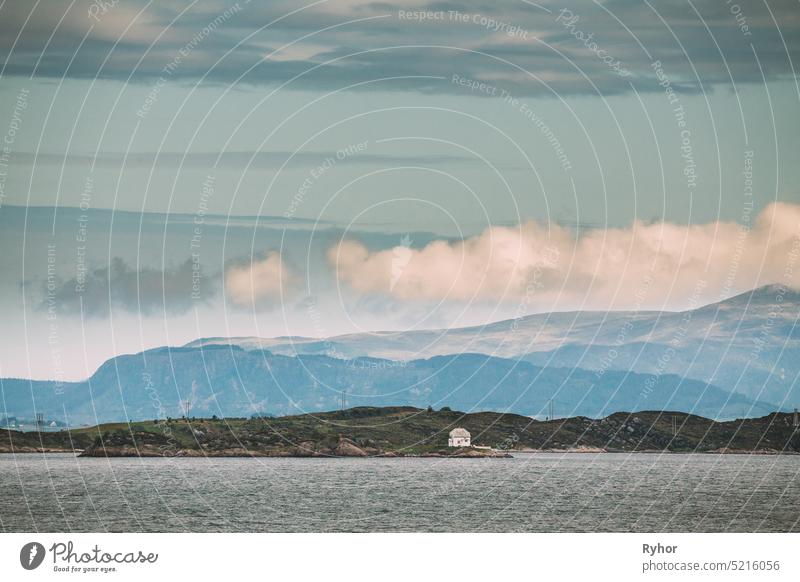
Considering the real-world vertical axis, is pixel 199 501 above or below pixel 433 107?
below

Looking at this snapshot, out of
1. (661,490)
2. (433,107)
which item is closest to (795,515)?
(661,490)
